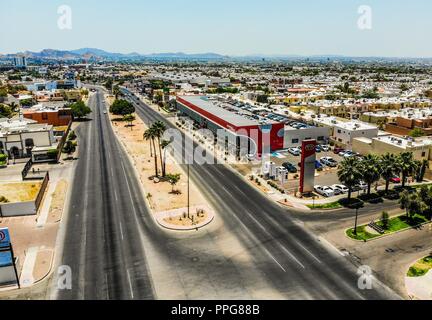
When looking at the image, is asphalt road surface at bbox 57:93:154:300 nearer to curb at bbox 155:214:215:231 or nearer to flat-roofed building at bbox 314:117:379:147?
curb at bbox 155:214:215:231

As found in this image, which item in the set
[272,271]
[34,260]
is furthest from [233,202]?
[34,260]


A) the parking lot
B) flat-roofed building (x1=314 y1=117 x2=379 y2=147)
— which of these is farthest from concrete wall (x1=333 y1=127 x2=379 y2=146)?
the parking lot

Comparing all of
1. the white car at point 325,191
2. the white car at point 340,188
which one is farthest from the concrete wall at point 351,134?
the white car at point 325,191

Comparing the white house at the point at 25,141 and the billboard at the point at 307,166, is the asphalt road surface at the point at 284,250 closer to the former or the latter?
the billboard at the point at 307,166

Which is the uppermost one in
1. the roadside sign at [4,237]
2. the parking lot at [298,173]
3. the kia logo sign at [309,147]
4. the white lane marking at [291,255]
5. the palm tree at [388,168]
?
the kia logo sign at [309,147]

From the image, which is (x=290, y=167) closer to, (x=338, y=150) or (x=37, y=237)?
(x=338, y=150)

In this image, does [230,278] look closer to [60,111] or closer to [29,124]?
[29,124]
